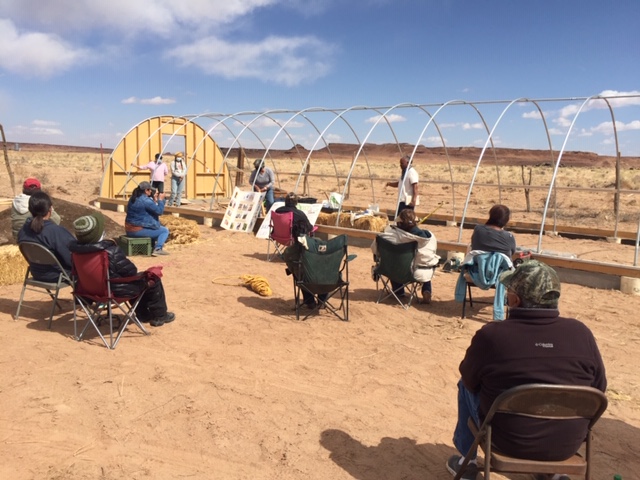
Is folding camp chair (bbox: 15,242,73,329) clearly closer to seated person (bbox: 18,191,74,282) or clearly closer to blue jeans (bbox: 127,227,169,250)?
seated person (bbox: 18,191,74,282)

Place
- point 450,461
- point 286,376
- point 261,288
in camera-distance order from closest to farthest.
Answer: point 450,461 < point 286,376 < point 261,288

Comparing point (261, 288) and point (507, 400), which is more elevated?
point (507, 400)

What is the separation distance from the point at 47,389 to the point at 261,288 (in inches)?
130

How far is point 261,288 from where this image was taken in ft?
23.1

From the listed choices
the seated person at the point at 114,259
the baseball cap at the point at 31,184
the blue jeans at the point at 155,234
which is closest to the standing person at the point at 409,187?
the blue jeans at the point at 155,234

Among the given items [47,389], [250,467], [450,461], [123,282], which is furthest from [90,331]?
[450,461]

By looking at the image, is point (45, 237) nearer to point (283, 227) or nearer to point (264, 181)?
point (283, 227)

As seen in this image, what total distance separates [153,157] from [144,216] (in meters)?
9.16

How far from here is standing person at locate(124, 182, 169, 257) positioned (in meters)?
8.77

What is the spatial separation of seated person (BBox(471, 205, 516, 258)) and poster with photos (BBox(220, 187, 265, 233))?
6.78 m

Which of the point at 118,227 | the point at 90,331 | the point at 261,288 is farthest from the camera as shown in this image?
the point at 118,227

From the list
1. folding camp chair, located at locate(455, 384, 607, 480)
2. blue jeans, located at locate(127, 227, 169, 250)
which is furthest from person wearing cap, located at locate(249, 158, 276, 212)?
folding camp chair, located at locate(455, 384, 607, 480)

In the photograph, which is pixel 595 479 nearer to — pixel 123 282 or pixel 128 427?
pixel 128 427

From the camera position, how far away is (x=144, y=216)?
8938 millimetres
